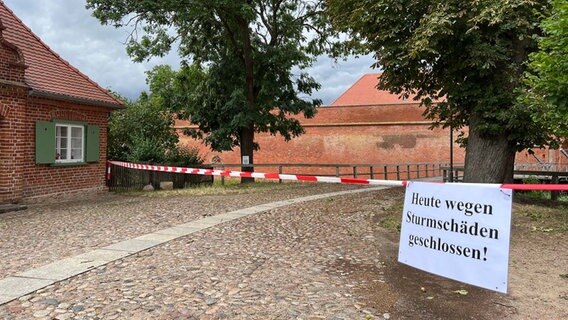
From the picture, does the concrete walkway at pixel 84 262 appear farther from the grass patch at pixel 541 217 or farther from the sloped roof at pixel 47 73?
the sloped roof at pixel 47 73

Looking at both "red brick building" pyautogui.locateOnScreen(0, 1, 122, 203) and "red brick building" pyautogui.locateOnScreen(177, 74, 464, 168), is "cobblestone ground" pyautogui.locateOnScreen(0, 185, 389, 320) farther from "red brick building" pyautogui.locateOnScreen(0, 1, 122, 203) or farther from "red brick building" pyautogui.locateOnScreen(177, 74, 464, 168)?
"red brick building" pyautogui.locateOnScreen(177, 74, 464, 168)

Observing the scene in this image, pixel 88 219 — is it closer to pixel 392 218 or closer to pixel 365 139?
pixel 392 218

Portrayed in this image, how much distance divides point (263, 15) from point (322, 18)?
253cm

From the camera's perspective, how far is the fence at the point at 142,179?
53.7 ft

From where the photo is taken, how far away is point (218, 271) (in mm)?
5719

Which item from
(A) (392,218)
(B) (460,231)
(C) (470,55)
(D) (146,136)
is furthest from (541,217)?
(D) (146,136)

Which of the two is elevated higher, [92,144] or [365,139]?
[365,139]

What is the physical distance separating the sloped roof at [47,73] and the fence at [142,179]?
246cm

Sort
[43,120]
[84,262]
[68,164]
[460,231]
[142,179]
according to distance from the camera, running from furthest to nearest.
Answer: [142,179] < [68,164] < [43,120] < [84,262] < [460,231]

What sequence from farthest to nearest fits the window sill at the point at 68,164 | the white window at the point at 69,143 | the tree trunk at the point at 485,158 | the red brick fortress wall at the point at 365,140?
the red brick fortress wall at the point at 365,140
the white window at the point at 69,143
the window sill at the point at 68,164
the tree trunk at the point at 485,158

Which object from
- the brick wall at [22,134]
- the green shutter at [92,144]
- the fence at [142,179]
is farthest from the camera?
the fence at [142,179]

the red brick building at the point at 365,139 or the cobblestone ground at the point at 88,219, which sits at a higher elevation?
the red brick building at the point at 365,139

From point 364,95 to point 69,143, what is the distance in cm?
3460

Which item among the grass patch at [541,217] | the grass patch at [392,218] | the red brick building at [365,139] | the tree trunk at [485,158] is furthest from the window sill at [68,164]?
the red brick building at [365,139]
